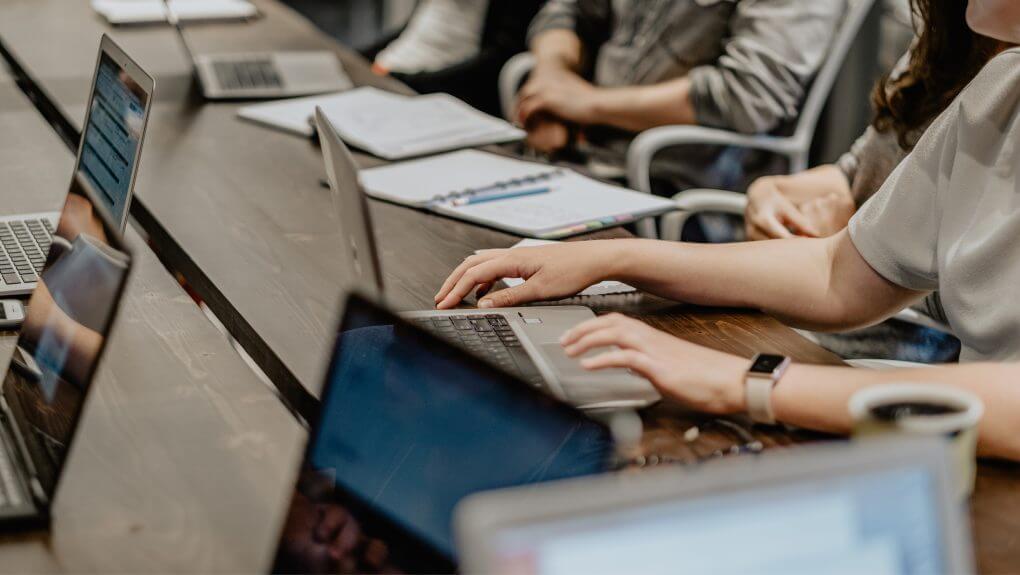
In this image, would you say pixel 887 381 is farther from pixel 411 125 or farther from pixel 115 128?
pixel 411 125

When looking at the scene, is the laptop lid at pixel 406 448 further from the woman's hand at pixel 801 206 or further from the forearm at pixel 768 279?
the woman's hand at pixel 801 206

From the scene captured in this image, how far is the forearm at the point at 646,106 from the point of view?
8.63 feet

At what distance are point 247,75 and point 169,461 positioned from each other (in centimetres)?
162

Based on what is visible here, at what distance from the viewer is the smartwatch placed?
1.20 m

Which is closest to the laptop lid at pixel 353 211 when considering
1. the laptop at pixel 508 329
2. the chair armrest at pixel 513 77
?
the laptop at pixel 508 329

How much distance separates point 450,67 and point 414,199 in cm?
149

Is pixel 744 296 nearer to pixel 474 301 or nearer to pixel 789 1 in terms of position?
pixel 474 301

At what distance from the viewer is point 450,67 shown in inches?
133

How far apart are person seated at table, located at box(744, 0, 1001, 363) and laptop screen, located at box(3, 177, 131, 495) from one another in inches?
45.3

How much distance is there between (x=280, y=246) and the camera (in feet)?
5.74

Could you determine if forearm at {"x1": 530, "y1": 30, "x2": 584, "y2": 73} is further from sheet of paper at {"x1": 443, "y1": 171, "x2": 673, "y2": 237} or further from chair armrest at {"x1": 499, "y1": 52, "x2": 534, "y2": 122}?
sheet of paper at {"x1": 443, "y1": 171, "x2": 673, "y2": 237}

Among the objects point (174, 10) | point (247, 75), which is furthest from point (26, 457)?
point (174, 10)

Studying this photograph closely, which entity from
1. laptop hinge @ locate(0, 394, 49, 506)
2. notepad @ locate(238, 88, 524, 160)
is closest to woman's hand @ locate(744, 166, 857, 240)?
notepad @ locate(238, 88, 524, 160)

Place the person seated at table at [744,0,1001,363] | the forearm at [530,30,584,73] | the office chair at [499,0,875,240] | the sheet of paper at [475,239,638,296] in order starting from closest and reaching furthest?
the sheet of paper at [475,239,638,296] < the person seated at table at [744,0,1001,363] < the office chair at [499,0,875,240] < the forearm at [530,30,584,73]
